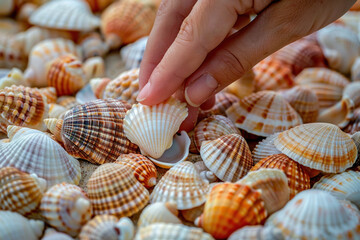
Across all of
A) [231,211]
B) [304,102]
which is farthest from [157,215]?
[304,102]

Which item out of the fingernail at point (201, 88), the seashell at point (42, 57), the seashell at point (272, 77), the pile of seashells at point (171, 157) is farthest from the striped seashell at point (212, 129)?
the seashell at point (42, 57)

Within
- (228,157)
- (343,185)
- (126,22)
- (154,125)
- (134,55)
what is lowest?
(343,185)

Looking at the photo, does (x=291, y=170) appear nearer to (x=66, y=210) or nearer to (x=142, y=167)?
(x=142, y=167)

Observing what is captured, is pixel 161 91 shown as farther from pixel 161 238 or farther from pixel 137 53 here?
pixel 137 53

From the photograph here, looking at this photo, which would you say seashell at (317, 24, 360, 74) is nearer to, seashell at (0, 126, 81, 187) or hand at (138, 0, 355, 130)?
hand at (138, 0, 355, 130)

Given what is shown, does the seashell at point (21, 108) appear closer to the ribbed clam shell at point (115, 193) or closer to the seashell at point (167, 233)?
Result: the ribbed clam shell at point (115, 193)

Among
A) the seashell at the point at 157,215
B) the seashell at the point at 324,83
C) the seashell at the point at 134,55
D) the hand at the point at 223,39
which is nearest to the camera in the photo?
the seashell at the point at 157,215

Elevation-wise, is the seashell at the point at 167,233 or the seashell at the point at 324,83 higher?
the seashell at the point at 324,83
